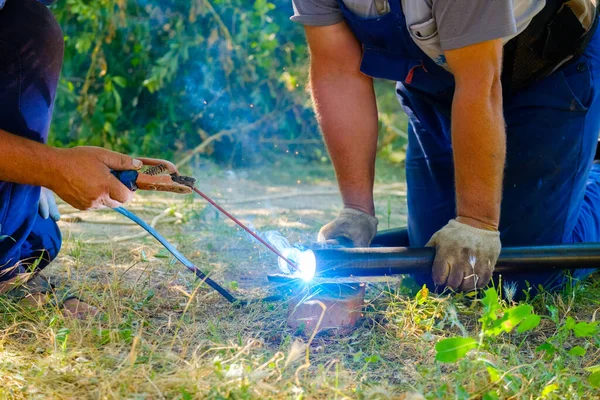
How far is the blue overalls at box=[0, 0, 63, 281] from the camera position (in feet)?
7.77

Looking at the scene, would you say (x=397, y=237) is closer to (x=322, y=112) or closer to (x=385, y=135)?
(x=322, y=112)

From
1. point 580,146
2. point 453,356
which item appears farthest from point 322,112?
point 453,356

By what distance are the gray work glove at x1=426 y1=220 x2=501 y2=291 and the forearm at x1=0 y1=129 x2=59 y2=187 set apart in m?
1.27

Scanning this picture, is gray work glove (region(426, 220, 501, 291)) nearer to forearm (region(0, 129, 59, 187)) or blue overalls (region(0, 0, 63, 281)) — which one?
forearm (region(0, 129, 59, 187))

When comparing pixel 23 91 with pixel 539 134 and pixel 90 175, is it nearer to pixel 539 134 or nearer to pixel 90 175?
pixel 90 175

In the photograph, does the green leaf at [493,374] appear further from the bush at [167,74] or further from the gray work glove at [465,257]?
the bush at [167,74]

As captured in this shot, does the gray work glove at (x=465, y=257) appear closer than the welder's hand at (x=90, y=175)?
No

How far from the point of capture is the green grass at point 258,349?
6.00 feet

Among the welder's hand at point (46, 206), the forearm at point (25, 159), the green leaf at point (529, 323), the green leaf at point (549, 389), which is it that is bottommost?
the green leaf at point (549, 389)

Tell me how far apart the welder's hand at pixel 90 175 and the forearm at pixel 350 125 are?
1.03m

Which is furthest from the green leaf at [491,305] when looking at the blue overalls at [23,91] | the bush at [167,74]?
the bush at [167,74]

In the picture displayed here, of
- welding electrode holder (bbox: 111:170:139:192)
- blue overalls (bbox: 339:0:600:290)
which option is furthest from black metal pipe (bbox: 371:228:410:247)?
welding electrode holder (bbox: 111:170:139:192)

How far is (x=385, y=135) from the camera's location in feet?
21.9

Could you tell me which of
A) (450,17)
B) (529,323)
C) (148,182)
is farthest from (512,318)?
(148,182)
